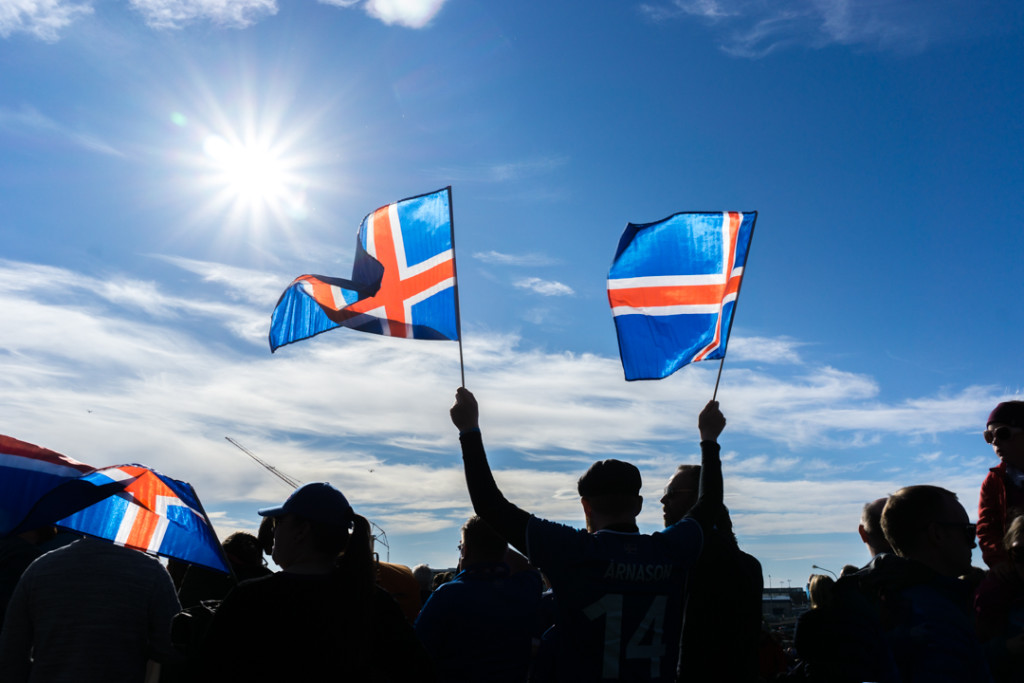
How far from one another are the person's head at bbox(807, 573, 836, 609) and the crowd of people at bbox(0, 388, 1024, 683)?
13mm

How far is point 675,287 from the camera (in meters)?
6.32

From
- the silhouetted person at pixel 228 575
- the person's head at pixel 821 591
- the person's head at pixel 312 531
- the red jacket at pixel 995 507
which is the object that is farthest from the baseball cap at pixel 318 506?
the red jacket at pixel 995 507

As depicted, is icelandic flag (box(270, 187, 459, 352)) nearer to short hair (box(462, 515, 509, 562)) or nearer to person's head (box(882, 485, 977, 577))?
short hair (box(462, 515, 509, 562))

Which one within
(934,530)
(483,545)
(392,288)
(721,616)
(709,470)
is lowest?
(721,616)

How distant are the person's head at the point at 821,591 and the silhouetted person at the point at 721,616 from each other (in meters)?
0.24

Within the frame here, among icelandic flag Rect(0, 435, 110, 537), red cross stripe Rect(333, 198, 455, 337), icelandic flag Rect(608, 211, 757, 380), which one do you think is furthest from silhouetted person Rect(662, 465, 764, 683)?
icelandic flag Rect(0, 435, 110, 537)

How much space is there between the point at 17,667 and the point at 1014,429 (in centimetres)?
630

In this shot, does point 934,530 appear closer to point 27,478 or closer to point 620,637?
point 620,637

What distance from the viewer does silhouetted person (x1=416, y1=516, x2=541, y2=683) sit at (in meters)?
4.21

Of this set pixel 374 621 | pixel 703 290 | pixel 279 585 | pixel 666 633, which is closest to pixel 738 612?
pixel 666 633

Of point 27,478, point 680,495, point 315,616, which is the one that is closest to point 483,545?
point 680,495

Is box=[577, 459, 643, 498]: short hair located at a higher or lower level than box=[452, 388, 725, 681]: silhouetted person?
higher

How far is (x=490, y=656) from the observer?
13.9 ft

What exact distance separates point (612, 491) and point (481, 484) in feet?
2.03
